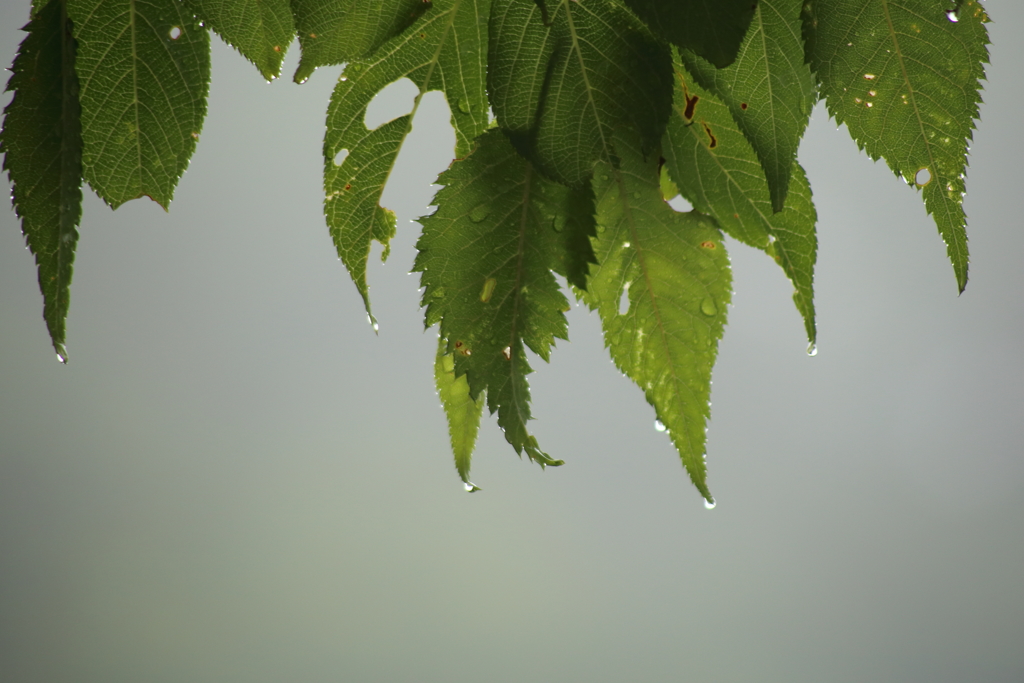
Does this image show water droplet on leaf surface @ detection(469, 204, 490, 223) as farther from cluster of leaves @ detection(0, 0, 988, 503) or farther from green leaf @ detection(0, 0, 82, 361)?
green leaf @ detection(0, 0, 82, 361)

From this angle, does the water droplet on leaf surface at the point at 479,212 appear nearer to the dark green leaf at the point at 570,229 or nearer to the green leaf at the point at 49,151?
the dark green leaf at the point at 570,229

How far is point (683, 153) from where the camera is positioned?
11.0 inches

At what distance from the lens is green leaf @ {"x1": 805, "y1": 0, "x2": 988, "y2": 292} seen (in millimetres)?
243

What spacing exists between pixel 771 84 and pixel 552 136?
2.8 inches

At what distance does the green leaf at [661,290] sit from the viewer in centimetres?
27

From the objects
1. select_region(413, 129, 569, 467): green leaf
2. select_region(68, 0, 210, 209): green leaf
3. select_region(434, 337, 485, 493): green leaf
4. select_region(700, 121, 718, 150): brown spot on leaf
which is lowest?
select_region(434, 337, 485, 493): green leaf

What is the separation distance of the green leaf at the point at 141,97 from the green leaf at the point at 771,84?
0.55 ft

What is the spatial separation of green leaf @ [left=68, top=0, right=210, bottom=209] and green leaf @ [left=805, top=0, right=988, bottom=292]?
0.67 feet

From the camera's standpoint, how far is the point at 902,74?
246 millimetres

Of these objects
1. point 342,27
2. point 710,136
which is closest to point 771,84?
point 710,136

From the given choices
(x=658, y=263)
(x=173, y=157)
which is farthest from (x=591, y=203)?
(x=173, y=157)

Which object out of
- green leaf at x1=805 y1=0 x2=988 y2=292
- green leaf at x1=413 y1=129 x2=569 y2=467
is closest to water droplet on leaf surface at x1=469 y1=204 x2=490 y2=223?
green leaf at x1=413 y1=129 x2=569 y2=467

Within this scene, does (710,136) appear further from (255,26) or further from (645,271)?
(255,26)

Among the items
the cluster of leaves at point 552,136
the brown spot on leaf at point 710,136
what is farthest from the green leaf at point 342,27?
the brown spot on leaf at point 710,136
